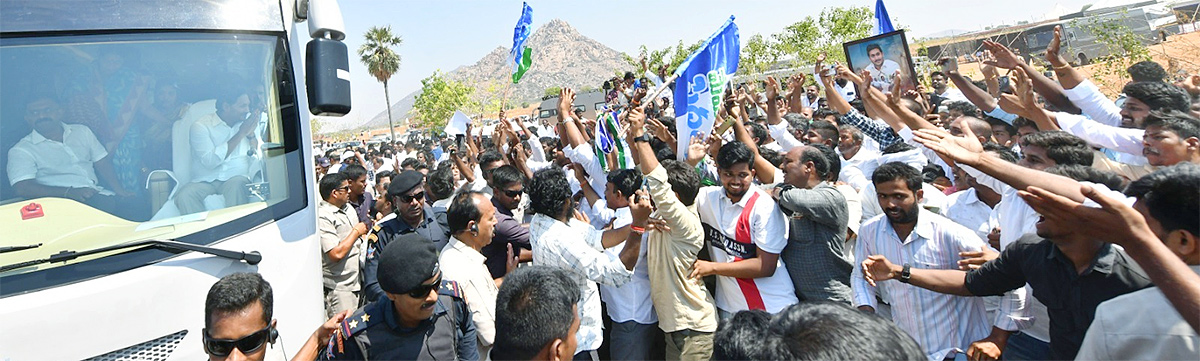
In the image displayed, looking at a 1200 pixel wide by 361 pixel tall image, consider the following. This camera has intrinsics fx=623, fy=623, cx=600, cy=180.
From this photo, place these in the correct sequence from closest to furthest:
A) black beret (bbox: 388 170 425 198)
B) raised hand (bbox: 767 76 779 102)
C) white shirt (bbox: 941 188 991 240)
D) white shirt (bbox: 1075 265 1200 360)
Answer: white shirt (bbox: 1075 265 1200 360), white shirt (bbox: 941 188 991 240), black beret (bbox: 388 170 425 198), raised hand (bbox: 767 76 779 102)

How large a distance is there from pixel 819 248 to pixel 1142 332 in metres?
1.89

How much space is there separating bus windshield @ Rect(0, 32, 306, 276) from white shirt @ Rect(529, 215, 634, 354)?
124 cm

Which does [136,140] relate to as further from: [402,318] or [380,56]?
[380,56]

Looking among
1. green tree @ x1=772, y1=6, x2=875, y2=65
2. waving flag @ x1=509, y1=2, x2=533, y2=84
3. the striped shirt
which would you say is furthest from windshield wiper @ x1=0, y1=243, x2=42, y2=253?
green tree @ x1=772, y1=6, x2=875, y2=65

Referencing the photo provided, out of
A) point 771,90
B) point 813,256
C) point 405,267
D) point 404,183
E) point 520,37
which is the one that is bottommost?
Result: point 813,256

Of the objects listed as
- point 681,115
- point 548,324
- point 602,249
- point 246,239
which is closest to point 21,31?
point 246,239

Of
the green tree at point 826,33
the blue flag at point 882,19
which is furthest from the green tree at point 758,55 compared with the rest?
the blue flag at point 882,19

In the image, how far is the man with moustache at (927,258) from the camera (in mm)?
2936

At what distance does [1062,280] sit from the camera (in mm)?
2271

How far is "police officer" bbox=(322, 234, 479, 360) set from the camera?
91.7 inches

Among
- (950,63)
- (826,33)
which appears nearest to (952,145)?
(950,63)

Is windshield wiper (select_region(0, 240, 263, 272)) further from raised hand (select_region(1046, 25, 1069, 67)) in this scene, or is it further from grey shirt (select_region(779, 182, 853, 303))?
raised hand (select_region(1046, 25, 1069, 67))

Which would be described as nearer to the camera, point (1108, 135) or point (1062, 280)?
point (1062, 280)

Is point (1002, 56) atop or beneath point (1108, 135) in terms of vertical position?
atop
